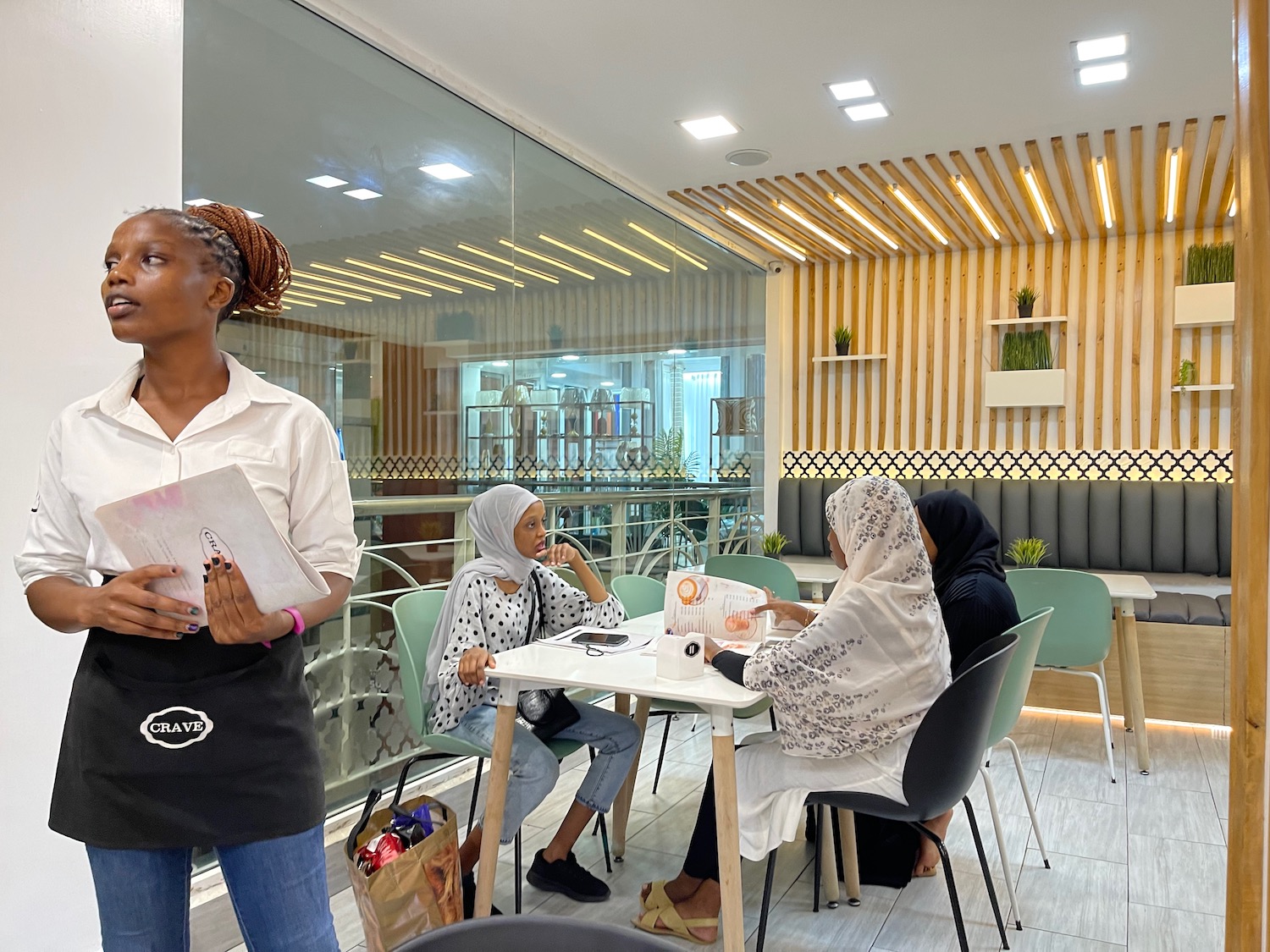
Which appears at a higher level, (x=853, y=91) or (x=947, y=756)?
(x=853, y=91)

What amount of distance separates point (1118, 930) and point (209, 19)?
3.84 meters

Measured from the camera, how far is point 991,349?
269 inches

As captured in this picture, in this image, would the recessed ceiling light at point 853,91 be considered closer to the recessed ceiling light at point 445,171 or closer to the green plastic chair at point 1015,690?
the recessed ceiling light at point 445,171

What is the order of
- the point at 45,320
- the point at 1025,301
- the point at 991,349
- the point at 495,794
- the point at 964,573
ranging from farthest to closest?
the point at 991,349, the point at 1025,301, the point at 964,573, the point at 495,794, the point at 45,320

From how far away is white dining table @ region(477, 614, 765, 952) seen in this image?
2281mm

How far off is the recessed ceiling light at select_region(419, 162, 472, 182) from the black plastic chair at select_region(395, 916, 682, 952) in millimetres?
3339

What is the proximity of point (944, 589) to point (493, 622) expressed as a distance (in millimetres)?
1460

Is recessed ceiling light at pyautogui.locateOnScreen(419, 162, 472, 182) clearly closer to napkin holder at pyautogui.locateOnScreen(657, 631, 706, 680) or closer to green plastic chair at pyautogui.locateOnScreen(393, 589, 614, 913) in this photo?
green plastic chair at pyautogui.locateOnScreen(393, 589, 614, 913)

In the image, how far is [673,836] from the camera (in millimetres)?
3426

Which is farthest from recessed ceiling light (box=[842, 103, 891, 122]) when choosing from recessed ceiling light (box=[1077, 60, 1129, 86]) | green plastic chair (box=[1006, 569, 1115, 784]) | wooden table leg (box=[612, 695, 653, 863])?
wooden table leg (box=[612, 695, 653, 863])

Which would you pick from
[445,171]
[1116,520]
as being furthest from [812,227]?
[445,171]

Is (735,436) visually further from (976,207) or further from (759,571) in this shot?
(759,571)

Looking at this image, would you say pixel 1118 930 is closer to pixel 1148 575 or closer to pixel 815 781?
pixel 815 781

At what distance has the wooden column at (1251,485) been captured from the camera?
69 centimetres
